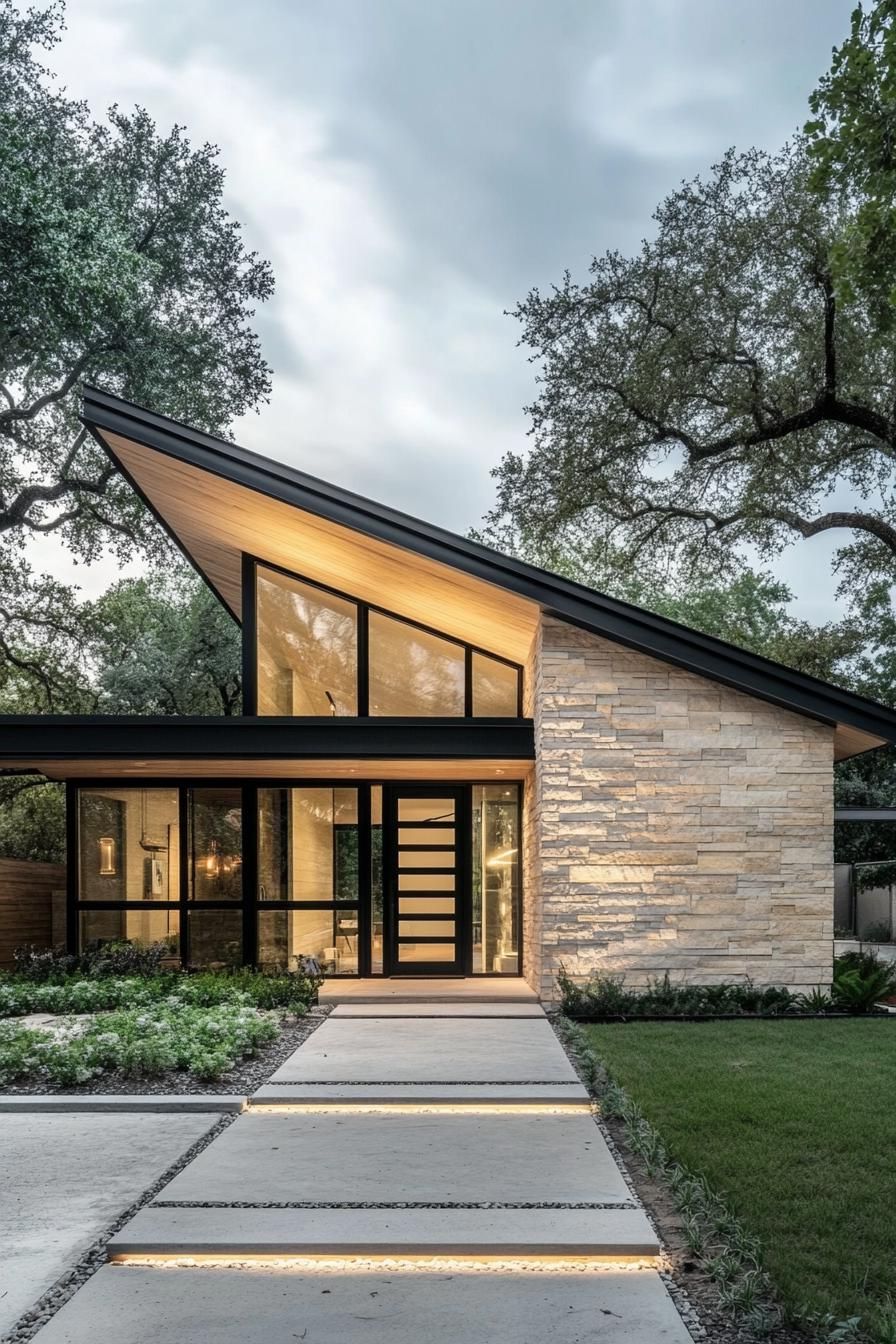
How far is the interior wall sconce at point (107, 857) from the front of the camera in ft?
40.9

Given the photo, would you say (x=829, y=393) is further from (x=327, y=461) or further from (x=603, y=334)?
(x=327, y=461)

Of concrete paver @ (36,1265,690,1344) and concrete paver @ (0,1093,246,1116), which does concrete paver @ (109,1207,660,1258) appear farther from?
concrete paver @ (0,1093,246,1116)

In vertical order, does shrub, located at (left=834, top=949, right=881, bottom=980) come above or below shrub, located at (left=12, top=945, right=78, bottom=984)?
above

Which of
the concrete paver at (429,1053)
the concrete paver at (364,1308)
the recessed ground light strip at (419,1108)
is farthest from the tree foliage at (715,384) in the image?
the concrete paver at (364,1308)

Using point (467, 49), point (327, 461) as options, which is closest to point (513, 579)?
point (467, 49)

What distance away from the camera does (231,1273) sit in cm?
350

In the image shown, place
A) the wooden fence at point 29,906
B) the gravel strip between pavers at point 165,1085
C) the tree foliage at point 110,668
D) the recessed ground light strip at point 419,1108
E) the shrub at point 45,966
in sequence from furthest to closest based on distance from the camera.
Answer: the tree foliage at point 110,668 < the wooden fence at point 29,906 < the shrub at point 45,966 < the gravel strip between pavers at point 165,1085 < the recessed ground light strip at point 419,1108

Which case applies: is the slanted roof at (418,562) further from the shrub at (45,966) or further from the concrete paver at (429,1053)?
the shrub at (45,966)

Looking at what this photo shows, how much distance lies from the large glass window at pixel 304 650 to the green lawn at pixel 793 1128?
17.2 ft

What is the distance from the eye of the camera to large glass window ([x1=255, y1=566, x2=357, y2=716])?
40.1ft

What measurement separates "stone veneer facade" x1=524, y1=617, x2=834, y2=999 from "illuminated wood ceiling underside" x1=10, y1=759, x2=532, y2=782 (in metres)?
1.16

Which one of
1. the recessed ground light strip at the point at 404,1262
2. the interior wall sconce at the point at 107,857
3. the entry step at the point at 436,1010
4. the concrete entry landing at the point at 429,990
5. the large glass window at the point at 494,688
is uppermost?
the large glass window at the point at 494,688

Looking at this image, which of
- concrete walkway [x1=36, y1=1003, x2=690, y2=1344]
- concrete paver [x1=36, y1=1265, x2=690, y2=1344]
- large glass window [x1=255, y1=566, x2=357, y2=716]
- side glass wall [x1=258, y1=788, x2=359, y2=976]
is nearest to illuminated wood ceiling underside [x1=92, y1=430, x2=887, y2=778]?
large glass window [x1=255, y1=566, x2=357, y2=716]

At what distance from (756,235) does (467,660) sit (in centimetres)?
703
